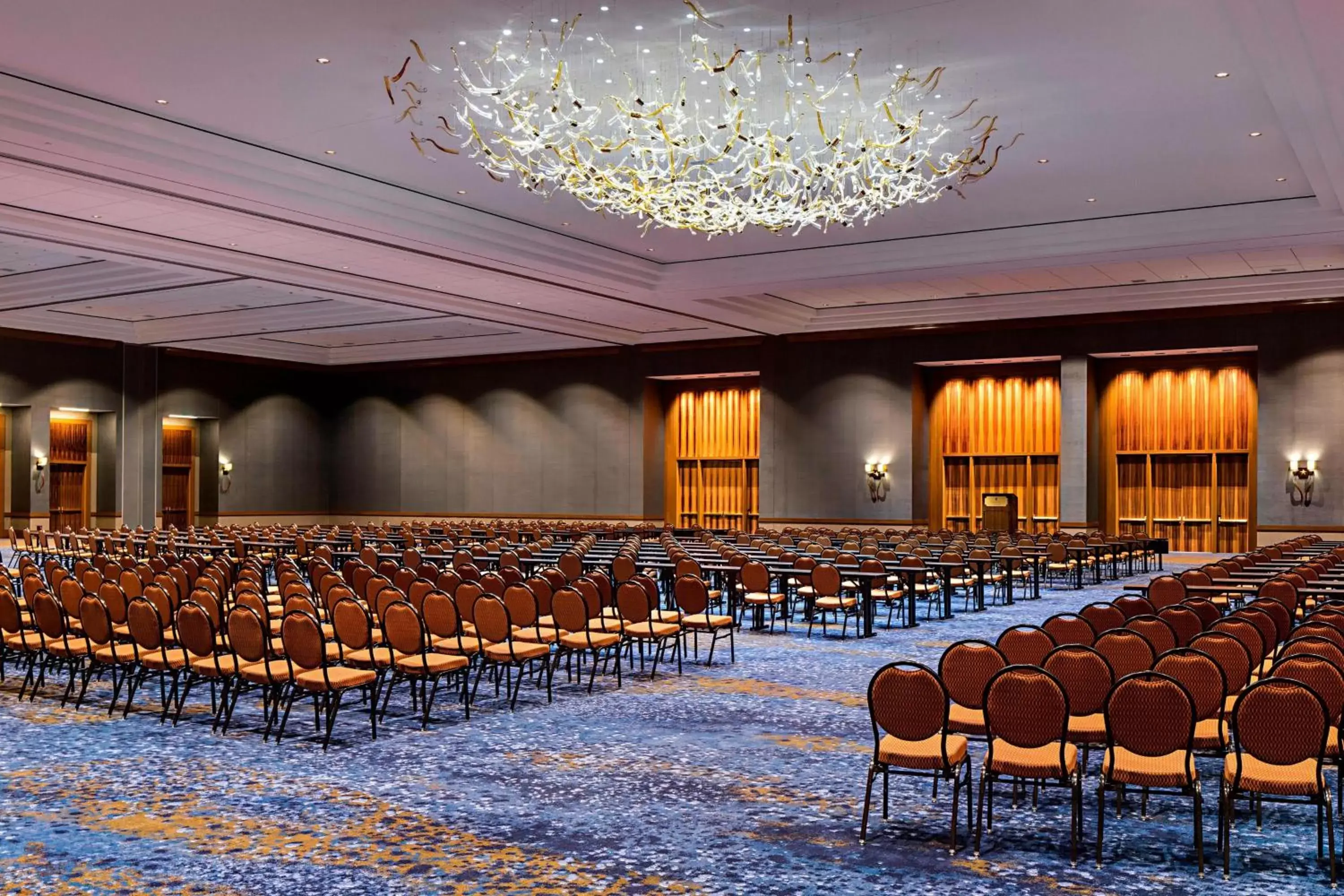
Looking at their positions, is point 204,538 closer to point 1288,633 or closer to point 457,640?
point 457,640

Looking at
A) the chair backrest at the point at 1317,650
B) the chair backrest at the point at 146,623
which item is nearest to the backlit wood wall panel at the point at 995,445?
the chair backrest at the point at 1317,650

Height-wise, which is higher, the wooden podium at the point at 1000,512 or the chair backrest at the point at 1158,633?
the wooden podium at the point at 1000,512

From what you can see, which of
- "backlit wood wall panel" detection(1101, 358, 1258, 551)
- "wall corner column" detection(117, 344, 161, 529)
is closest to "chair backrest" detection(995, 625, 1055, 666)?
"backlit wood wall panel" detection(1101, 358, 1258, 551)

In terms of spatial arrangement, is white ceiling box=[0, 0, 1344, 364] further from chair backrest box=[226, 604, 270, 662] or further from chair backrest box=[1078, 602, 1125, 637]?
chair backrest box=[226, 604, 270, 662]

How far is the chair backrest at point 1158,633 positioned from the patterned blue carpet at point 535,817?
975 millimetres

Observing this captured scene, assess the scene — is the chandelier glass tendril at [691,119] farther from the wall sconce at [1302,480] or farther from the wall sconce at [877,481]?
the wall sconce at [877,481]

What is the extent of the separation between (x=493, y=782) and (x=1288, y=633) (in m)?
6.22

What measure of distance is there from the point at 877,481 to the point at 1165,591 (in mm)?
17098

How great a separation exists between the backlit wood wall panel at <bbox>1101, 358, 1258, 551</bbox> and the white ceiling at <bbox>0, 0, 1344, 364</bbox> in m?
2.57

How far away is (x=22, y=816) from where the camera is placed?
6309 millimetres

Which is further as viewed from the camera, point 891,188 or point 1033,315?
point 1033,315

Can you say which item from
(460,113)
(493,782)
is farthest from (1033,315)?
(493,782)

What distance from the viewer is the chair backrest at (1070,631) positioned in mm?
8234

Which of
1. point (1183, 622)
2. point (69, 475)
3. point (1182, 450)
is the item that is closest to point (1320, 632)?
point (1183, 622)
